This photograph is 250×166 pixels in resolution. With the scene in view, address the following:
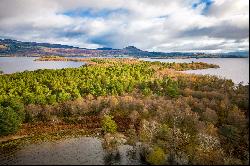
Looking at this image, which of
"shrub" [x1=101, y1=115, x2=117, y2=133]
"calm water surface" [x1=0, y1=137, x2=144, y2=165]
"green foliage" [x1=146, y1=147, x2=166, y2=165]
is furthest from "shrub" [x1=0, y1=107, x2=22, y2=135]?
"green foliage" [x1=146, y1=147, x2=166, y2=165]

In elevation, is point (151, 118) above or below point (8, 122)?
below

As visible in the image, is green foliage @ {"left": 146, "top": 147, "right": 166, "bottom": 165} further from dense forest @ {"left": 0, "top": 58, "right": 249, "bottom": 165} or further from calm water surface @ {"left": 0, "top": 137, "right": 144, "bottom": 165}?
calm water surface @ {"left": 0, "top": 137, "right": 144, "bottom": 165}

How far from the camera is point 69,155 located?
234 ft

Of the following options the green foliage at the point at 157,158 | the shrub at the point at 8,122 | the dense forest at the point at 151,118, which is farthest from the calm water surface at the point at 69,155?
the shrub at the point at 8,122

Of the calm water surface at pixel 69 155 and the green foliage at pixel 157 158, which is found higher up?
the green foliage at pixel 157 158

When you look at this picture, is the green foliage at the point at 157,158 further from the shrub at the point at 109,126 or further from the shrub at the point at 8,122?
the shrub at the point at 8,122

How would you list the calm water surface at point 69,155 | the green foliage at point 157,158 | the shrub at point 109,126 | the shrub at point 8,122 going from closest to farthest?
the green foliage at point 157,158, the calm water surface at point 69,155, the shrub at point 109,126, the shrub at point 8,122

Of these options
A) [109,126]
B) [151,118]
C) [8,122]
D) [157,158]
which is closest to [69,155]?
[109,126]

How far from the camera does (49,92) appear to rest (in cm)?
12606

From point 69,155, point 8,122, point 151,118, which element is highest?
point 8,122

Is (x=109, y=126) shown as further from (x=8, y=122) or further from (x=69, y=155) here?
(x=8, y=122)

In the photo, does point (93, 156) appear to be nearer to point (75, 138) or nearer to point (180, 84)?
point (75, 138)

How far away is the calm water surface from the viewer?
220 feet

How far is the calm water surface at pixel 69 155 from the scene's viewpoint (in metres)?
67.2
